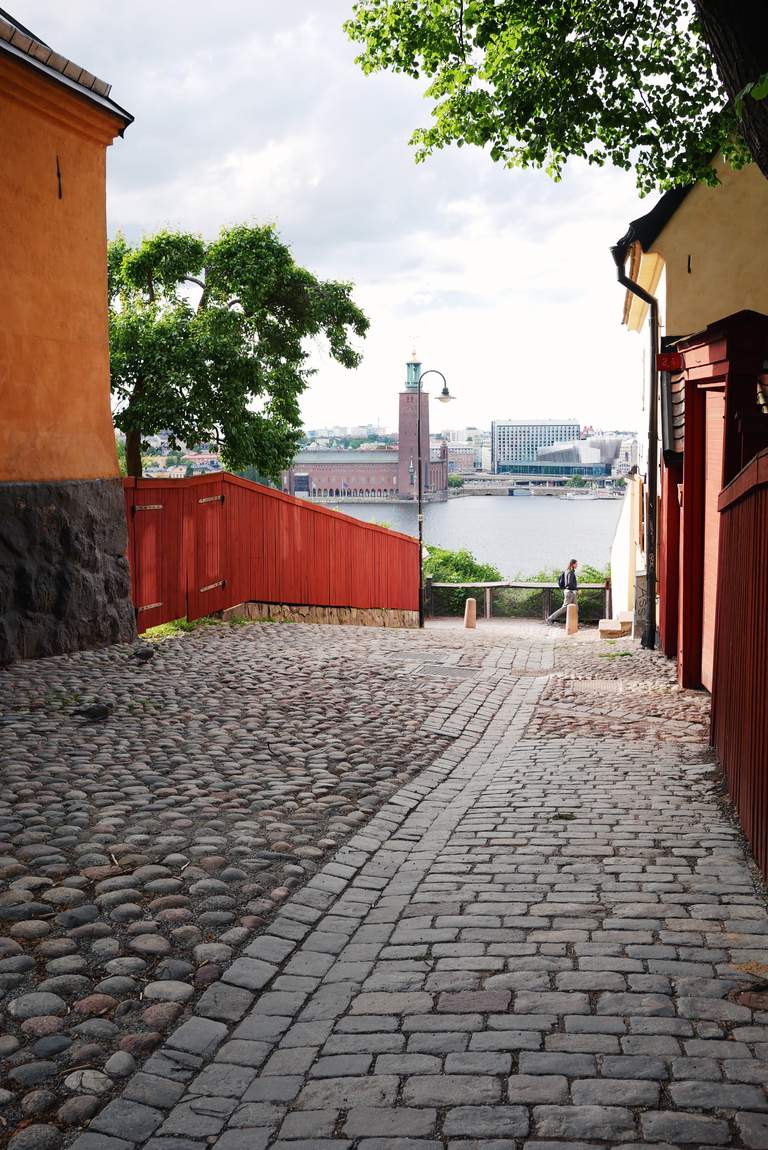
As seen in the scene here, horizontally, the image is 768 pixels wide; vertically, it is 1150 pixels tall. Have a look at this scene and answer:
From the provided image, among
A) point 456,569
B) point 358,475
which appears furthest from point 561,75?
point 358,475

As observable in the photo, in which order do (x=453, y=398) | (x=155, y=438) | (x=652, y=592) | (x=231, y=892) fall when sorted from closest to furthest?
(x=231, y=892) → (x=652, y=592) → (x=155, y=438) → (x=453, y=398)

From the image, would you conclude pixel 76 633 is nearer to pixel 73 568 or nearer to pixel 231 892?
pixel 73 568

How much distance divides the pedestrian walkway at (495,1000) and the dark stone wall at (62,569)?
5413 mm

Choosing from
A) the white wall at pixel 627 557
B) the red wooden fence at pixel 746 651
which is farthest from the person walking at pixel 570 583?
the red wooden fence at pixel 746 651

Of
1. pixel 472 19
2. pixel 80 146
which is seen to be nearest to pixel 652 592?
pixel 472 19

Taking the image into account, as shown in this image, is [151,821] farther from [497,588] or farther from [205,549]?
[497,588]

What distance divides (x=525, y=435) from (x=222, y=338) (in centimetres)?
18136

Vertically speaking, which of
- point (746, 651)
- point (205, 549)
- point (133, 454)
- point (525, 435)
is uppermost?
point (525, 435)

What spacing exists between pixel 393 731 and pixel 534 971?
454 cm

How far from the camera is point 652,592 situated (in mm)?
13688

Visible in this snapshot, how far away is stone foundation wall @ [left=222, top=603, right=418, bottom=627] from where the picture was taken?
1653cm

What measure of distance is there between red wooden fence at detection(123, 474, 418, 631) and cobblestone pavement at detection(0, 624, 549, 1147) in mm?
1970

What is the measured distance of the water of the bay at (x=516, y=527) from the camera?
10738 centimetres

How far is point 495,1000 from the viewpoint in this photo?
11.6 ft
